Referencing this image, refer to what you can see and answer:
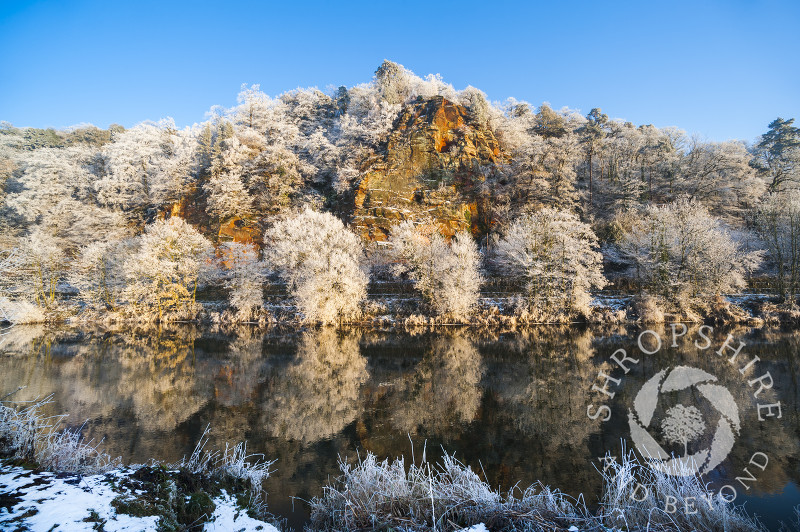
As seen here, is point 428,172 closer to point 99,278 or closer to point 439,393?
point 99,278

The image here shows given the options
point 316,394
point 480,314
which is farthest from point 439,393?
point 480,314

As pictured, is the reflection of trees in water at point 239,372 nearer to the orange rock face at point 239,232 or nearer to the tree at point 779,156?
the orange rock face at point 239,232

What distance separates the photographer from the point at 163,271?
33.6m

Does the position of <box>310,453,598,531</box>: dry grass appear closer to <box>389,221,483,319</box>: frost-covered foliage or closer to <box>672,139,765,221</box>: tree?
<box>389,221,483,319</box>: frost-covered foliage

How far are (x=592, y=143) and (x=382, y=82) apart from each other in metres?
34.1

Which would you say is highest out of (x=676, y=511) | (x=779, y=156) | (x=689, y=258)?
(x=779, y=156)

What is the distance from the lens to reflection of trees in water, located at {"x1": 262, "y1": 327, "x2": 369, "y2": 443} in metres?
11.9

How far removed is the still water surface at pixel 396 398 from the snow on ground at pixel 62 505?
4.39 m

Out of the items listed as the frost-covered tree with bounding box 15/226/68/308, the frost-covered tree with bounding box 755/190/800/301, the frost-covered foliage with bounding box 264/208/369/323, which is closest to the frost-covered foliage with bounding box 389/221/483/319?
the frost-covered foliage with bounding box 264/208/369/323

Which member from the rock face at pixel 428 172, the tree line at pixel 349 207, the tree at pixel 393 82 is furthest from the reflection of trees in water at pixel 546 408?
the tree at pixel 393 82

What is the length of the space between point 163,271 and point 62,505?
117ft

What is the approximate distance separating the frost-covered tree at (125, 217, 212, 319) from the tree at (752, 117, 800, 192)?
68.3 m

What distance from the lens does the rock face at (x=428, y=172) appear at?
153 feet

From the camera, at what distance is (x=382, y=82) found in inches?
2375
